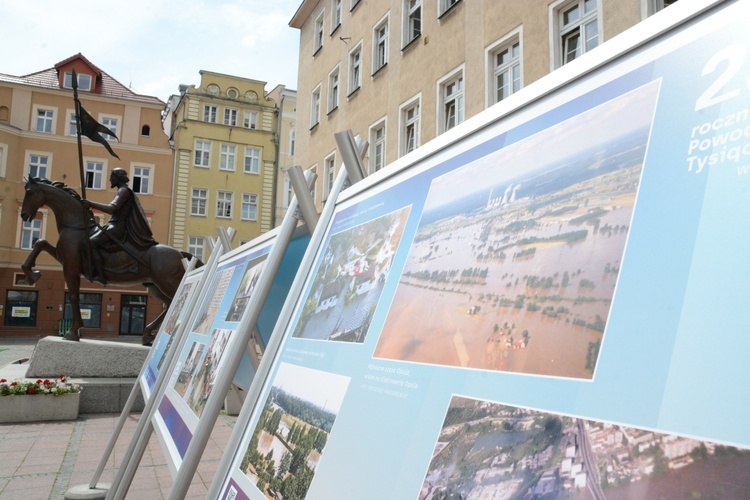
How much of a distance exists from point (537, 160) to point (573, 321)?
0.33 metres

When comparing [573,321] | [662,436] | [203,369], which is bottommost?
[203,369]

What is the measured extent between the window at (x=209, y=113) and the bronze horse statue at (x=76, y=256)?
91.5ft

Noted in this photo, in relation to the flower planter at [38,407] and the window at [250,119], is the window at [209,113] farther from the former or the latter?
the flower planter at [38,407]

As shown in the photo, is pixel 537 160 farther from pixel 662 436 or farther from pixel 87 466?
pixel 87 466

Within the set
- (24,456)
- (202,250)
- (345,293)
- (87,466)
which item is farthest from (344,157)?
(202,250)

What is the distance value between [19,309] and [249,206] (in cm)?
1283

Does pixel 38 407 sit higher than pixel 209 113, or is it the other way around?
pixel 209 113

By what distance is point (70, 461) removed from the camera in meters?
5.94

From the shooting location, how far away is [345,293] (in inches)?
66.3

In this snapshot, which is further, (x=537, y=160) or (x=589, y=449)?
(x=537, y=160)

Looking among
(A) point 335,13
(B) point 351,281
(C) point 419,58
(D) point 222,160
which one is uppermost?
(A) point 335,13

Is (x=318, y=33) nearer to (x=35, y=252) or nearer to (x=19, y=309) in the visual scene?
(x=35, y=252)

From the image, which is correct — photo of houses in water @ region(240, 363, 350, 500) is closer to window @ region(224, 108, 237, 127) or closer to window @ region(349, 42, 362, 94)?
window @ region(349, 42, 362, 94)

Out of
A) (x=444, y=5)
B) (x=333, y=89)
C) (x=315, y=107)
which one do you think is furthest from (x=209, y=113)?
(x=444, y=5)
